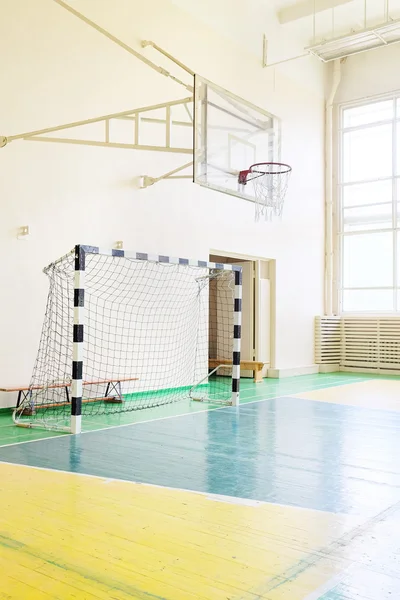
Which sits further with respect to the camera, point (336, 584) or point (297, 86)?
point (297, 86)

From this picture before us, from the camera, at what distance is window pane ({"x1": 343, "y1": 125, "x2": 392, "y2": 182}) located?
15125mm

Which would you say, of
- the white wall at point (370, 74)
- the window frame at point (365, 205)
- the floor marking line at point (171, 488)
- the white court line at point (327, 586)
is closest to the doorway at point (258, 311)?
the window frame at point (365, 205)

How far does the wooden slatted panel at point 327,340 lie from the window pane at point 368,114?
5.35 metres

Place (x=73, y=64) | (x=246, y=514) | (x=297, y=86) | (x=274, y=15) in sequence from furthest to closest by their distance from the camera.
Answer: (x=297, y=86)
(x=274, y=15)
(x=73, y=64)
(x=246, y=514)

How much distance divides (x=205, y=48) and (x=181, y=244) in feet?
13.2

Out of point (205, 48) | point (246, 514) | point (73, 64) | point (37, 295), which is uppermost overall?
point (205, 48)


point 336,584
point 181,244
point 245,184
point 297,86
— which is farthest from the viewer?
point 297,86

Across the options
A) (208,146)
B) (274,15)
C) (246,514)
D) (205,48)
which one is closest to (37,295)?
(208,146)

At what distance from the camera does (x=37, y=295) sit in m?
8.45

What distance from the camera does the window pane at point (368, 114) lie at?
1506 cm

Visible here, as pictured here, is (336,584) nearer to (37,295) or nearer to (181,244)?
(37,295)

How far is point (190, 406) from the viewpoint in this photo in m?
8.98

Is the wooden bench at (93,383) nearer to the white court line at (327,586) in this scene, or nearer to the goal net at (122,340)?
the goal net at (122,340)

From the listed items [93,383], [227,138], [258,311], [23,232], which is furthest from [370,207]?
[23,232]
